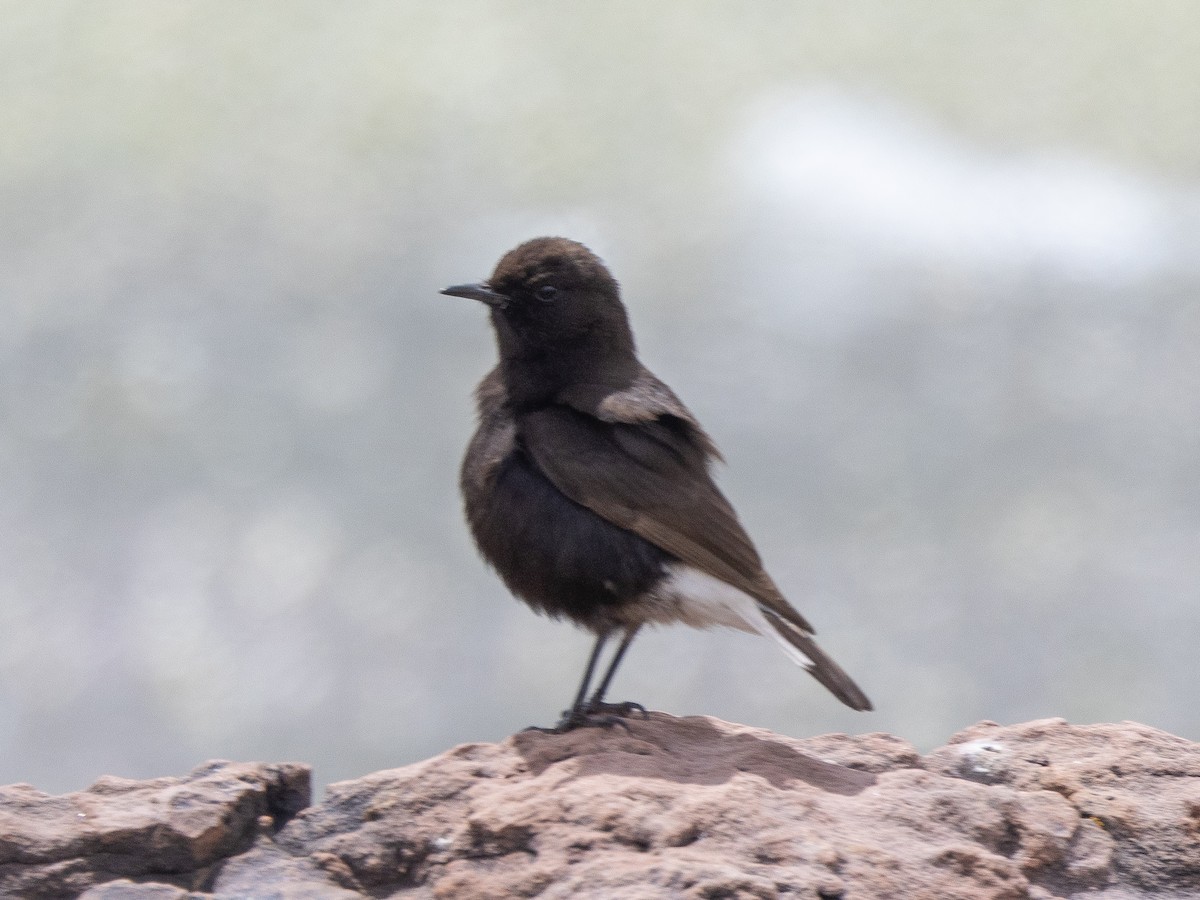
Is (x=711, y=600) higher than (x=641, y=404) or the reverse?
the reverse

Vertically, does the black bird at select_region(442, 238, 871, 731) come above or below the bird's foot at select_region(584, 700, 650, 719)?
above

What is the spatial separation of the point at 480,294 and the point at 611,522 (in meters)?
1.26

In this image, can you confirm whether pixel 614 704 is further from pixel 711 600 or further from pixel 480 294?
pixel 480 294

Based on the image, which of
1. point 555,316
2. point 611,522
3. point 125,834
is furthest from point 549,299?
point 125,834

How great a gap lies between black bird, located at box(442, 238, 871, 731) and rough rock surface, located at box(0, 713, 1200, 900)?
494 mm

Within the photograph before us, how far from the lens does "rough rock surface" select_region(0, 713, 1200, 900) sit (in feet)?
12.9

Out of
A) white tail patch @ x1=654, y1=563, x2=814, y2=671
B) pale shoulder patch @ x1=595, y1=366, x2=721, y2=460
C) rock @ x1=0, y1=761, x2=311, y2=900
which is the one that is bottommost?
rock @ x1=0, y1=761, x2=311, y2=900

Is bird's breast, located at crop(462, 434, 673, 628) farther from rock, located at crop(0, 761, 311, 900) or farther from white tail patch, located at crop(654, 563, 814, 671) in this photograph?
rock, located at crop(0, 761, 311, 900)

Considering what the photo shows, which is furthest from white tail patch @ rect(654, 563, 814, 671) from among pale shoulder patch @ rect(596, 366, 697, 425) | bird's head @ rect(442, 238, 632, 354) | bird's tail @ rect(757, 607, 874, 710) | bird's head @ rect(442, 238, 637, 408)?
bird's head @ rect(442, 238, 632, 354)

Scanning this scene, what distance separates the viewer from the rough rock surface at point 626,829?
3.93 m

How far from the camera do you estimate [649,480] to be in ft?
17.4

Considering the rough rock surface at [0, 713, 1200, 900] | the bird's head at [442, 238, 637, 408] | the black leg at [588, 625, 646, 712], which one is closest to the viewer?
the rough rock surface at [0, 713, 1200, 900]

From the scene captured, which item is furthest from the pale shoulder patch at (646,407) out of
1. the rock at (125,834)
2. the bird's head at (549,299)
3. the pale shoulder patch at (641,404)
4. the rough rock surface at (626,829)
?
the rock at (125,834)

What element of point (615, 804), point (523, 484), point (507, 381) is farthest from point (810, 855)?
point (507, 381)
